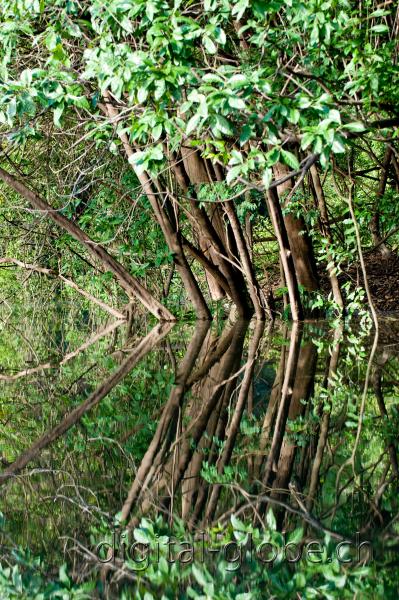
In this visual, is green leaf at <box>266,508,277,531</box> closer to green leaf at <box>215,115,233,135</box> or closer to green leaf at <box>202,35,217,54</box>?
green leaf at <box>215,115,233,135</box>

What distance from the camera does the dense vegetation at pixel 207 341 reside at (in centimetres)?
313

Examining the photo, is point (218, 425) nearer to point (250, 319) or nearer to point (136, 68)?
point (136, 68)

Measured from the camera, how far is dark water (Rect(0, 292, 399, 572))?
3342mm

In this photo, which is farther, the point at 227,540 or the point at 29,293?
the point at 29,293

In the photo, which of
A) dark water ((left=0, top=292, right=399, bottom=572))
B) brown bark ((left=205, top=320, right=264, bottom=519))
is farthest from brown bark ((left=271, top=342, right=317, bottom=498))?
brown bark ((left=205, top=320, right=264, bottom=519))

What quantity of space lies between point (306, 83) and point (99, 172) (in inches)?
234

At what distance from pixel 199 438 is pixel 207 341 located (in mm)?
4621

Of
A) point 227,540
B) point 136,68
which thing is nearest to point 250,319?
point 136,68

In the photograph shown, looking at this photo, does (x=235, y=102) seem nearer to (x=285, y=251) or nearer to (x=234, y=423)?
(x=234, y=423)

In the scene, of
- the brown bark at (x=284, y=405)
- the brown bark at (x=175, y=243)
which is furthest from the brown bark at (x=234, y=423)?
the brown bark at (x=175, y=243)

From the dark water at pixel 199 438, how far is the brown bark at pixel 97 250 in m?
2.69

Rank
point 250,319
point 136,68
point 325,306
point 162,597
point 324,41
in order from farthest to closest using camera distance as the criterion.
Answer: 1. point 250,319
2. point 325,306
3. point 324,41
4. point 136,68
5. point 162,597

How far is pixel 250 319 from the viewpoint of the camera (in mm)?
11883

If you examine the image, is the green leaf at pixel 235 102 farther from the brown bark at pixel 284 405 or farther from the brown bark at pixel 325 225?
the brown bark at pixel 325 225
